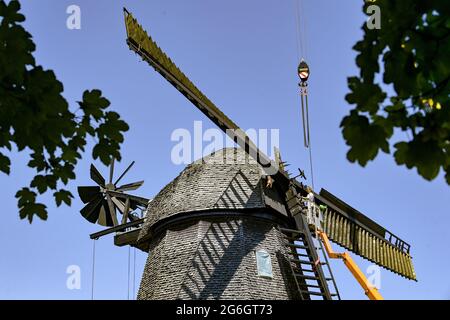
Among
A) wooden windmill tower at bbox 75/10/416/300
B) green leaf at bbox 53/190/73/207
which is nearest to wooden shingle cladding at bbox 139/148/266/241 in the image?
wooden windmill tower at bbox 75/10/416/300

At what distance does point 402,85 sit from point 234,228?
40.2ft

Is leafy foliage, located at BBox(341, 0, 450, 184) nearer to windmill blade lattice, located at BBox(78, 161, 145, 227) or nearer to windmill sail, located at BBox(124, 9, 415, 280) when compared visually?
windmill sail, located at BBox(124, 9, 415, 280)

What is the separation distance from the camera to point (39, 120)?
4.24 meters

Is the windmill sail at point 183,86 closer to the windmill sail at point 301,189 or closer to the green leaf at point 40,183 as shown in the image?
the windmill sail at point 301,189

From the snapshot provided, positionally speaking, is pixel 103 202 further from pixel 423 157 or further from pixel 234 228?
pixel 423 157

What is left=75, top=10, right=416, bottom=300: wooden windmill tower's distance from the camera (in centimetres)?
1516

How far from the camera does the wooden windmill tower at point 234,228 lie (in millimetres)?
15164

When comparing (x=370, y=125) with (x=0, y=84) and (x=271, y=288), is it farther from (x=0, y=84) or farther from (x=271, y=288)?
(x=271, y=288)

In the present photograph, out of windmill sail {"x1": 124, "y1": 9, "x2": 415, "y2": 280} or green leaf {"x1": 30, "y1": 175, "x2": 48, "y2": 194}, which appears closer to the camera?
green leaf {"x1": 30, "y1": 175, "x2": 48, "y2": 194}

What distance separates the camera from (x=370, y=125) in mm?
3611

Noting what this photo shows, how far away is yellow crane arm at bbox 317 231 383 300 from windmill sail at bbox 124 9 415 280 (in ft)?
2.49

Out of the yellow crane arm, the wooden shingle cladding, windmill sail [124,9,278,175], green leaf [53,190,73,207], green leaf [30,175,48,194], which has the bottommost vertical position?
green leaf [53,190,73,207]

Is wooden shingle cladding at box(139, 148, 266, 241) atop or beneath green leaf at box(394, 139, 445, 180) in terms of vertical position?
atop

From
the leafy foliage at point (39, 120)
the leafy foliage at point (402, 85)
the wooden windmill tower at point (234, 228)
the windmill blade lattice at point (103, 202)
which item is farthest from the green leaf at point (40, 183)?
the windmill blade lattice at point (103, 202)
